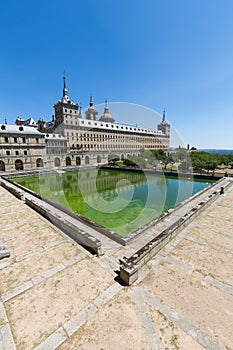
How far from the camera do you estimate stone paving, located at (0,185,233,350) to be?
3.44m

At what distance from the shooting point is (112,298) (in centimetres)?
438

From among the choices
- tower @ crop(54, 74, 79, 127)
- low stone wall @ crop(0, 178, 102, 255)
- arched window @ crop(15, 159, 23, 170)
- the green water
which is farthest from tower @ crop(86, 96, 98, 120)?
low stone wall @ crop(0, 178, 102, 255)

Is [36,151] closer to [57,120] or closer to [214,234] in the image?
[57,120]

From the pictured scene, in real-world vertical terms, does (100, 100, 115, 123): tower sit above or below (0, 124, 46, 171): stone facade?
above

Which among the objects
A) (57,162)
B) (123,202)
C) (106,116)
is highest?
(106,116)

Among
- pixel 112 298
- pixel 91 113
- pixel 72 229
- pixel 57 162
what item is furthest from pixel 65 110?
pixel 112 298

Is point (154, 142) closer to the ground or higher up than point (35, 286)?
higher up

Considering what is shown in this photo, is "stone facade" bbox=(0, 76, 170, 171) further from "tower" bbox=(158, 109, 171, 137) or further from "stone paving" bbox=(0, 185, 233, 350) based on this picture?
"stone paving" bbox=(0, 185, 233, 350)

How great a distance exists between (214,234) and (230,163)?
33.0m

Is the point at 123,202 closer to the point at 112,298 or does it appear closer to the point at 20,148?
the point at 112,298

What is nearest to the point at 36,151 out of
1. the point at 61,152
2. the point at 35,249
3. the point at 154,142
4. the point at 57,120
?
the point at 61,152

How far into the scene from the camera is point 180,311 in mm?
4004

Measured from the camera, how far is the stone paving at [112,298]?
344 cm

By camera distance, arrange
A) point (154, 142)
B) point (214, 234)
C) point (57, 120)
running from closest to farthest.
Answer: point (214, 234), point (57, 120), point (154, 142)
